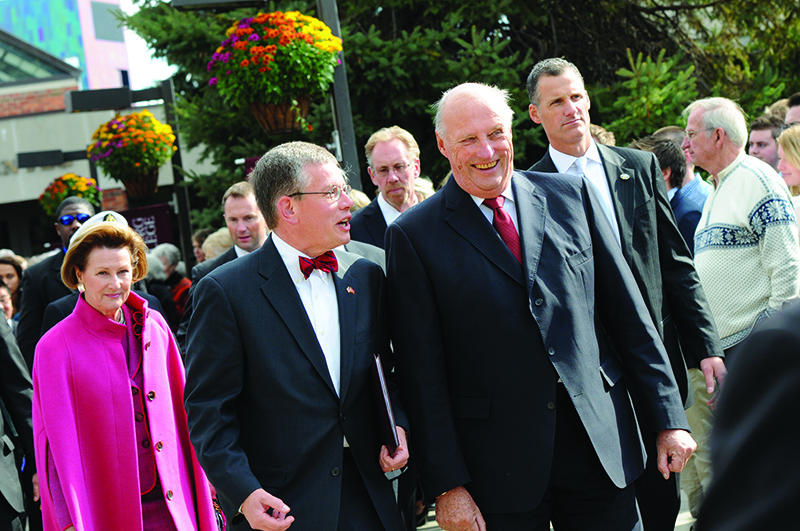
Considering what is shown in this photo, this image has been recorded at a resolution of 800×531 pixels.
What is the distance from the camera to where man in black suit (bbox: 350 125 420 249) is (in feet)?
16.6

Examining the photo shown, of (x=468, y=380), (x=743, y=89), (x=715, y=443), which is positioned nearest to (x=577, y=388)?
(x=468, y=380)

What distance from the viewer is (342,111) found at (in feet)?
23.1

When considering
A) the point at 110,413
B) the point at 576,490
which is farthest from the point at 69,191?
the point at 576,490

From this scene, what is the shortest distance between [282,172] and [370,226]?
81.0 inches

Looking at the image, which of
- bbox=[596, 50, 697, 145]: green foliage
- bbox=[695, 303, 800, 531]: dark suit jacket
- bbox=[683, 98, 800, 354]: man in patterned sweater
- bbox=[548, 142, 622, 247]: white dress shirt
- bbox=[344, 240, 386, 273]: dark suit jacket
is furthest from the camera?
bbox=[596, 50, 697, 145]: green foliage

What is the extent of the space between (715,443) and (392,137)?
14.2 ft

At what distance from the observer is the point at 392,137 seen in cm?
513

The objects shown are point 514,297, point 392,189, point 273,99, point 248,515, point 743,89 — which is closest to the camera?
point 248,515

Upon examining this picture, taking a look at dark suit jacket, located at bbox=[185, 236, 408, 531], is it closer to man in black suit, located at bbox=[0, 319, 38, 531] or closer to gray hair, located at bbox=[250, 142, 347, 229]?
gray hair, located at bbox=[250, 142, 347, 229]

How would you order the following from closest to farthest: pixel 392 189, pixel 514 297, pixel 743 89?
pixel 514 297 < pixel 392 189 < pixel 743 89

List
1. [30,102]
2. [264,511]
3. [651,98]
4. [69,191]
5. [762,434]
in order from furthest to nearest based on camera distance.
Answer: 1. [30,102]
2. [69,191]
3. [651,98]
4. [264,511]
5. [762,434]

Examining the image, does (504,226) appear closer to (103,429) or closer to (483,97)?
(483,97)

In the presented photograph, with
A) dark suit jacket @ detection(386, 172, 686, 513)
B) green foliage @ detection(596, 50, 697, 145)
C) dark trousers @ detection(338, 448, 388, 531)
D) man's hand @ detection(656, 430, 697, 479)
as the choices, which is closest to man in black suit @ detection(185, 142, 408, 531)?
dark trousers @ detection(338, 448, 388, 531)

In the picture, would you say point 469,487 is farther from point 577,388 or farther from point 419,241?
point 419,241
